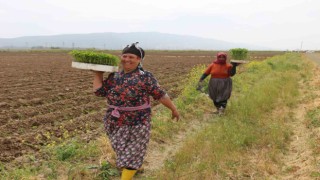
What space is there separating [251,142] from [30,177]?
3.42 meters

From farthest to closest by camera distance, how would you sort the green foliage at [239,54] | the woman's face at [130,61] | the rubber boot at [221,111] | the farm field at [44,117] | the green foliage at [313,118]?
the green foliage at [239,54]
the rubber boot at [221,111]
the green foliage at [313,118]
the farm field at [44,117]
the woman's face at [130,61]

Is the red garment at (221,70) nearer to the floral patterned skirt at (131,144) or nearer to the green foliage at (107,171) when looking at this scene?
the green foliage at (107,171)

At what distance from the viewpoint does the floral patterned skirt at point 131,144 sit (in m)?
3.71

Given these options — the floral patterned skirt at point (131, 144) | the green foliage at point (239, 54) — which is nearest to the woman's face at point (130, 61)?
the floral patterned skirt at point (131, 144)

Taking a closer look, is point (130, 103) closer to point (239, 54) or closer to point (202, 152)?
→ point (202, 152)

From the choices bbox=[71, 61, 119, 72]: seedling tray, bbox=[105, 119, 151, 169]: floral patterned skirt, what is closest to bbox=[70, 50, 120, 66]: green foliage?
bbox=[71, 61, 119, 72]: seedling tray

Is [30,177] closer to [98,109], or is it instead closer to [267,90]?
[98,109]

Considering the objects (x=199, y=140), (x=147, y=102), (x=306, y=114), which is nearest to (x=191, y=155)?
(x=199, y=140)

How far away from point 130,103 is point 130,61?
0.43 m

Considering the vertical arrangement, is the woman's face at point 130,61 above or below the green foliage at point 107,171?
above

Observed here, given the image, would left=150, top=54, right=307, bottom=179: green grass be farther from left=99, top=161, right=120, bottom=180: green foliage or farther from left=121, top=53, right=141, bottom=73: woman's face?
left=121, top=53, right=141, bottom=73: woman's face

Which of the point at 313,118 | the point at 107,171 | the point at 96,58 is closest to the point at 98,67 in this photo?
the point at 96,58

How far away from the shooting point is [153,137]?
19.6ft

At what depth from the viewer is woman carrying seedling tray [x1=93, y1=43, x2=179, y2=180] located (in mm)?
3641
